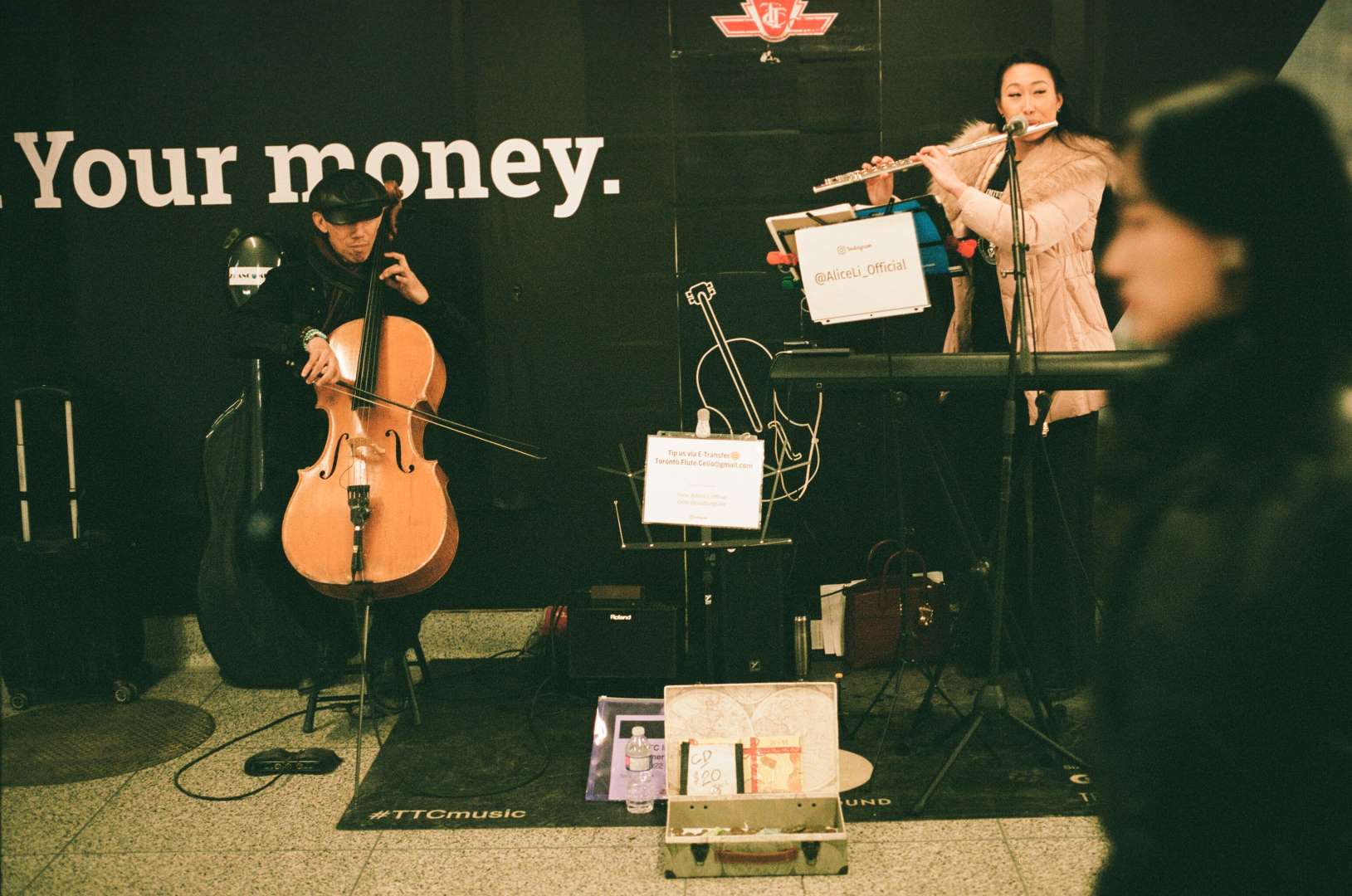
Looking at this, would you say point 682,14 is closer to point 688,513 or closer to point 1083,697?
point 688,513

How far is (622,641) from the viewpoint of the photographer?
388 centimetres

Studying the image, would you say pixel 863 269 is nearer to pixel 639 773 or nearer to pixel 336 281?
pixel 639 773

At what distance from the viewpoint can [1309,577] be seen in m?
0.98

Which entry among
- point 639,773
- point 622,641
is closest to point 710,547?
point 622,641

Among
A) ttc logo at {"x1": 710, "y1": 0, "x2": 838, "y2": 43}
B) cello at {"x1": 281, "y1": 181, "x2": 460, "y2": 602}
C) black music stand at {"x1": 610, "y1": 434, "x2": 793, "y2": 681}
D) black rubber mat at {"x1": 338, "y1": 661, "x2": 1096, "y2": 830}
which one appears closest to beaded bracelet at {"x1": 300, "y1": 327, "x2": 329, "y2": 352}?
cello at {"x1": 281, "y1": 181, "x2": 460, "y2": 602}

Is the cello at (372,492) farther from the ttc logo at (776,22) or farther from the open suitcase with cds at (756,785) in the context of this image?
the ttc logo at (776,22)

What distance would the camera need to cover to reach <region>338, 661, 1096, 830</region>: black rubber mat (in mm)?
3133

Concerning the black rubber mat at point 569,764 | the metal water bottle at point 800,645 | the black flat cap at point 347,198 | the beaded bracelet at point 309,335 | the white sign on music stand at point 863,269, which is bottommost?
the black rubber mat at point 569,764

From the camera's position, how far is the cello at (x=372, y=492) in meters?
3.36

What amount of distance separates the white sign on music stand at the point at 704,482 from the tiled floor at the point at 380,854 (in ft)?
2.79

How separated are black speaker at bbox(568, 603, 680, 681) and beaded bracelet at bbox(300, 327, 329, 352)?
1.18 m

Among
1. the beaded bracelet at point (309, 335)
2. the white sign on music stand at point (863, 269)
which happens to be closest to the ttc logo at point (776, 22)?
the white sign on music stand at point (863, 269)

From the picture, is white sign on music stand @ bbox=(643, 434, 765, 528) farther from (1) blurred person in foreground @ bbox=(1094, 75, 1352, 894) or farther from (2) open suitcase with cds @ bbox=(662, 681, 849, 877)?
(1) blurred person in foreground @ bbox=(1094, 75, 1352, 894)

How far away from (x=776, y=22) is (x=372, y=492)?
2132 mm
